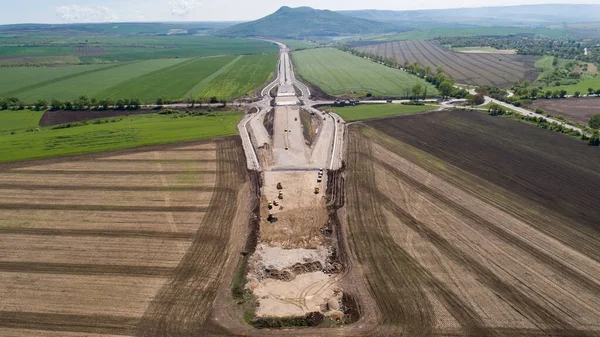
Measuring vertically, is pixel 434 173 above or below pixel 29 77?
below

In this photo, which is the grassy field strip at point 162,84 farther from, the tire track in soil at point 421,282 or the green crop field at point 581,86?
the green crop field at point 581,86

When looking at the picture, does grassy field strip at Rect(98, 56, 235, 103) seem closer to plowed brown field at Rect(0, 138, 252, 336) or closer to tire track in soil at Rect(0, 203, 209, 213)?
plowed brown field at Rect(0, 138, 252, 336)

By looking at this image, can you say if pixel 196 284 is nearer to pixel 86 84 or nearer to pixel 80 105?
pixel 80 105

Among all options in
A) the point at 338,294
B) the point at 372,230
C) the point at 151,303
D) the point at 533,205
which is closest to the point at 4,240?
the point at 151,303

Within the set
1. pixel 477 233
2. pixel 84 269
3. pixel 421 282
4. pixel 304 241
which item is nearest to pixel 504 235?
pixel 477 233

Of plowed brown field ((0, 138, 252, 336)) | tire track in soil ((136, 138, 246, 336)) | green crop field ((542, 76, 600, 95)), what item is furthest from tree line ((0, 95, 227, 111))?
green crop field ((542, 76, 600, 95))

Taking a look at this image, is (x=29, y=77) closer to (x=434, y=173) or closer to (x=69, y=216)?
(x=69, y=216)
